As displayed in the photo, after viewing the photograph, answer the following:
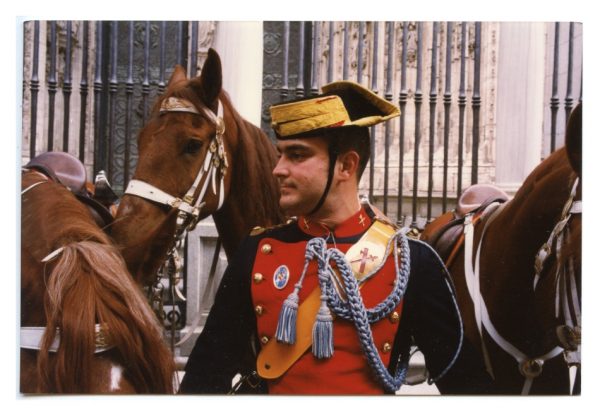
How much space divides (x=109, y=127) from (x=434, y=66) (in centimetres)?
135

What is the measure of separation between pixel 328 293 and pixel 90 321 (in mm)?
725

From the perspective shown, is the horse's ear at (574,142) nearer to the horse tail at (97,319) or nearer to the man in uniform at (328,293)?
the man in uniform at (328,293)

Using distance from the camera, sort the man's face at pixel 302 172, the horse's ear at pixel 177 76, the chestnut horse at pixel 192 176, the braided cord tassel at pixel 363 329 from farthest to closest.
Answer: the horse's ear at pixel 177 76 < the chestnut horse at pixel 192 176 < the man's face at pixel 302 172 < the braided cord tassel at pixel 363 329

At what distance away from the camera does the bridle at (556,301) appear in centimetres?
245

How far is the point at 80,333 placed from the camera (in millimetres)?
2145

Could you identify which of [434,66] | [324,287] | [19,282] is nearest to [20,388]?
[19,282]

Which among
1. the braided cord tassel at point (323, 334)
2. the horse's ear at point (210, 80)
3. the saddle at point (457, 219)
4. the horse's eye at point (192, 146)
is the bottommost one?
the braided cord tassel at point (323, 334)

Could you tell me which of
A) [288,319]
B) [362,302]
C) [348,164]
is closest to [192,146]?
[348,164]

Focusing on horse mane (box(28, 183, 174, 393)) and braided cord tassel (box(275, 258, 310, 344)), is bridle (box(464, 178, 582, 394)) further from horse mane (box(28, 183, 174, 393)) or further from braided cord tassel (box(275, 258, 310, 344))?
horse mane (box(28, 183, 174, 393))

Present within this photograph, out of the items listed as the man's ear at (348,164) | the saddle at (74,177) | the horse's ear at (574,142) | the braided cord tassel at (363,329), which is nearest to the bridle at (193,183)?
the saddle at (74,177)

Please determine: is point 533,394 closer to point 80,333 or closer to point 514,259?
point 514,259

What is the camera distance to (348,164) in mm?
2422

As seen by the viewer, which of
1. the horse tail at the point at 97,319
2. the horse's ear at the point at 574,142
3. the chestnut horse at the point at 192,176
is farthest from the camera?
the chestnut horse at the point at 192,176

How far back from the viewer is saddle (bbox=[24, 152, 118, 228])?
2.84m
